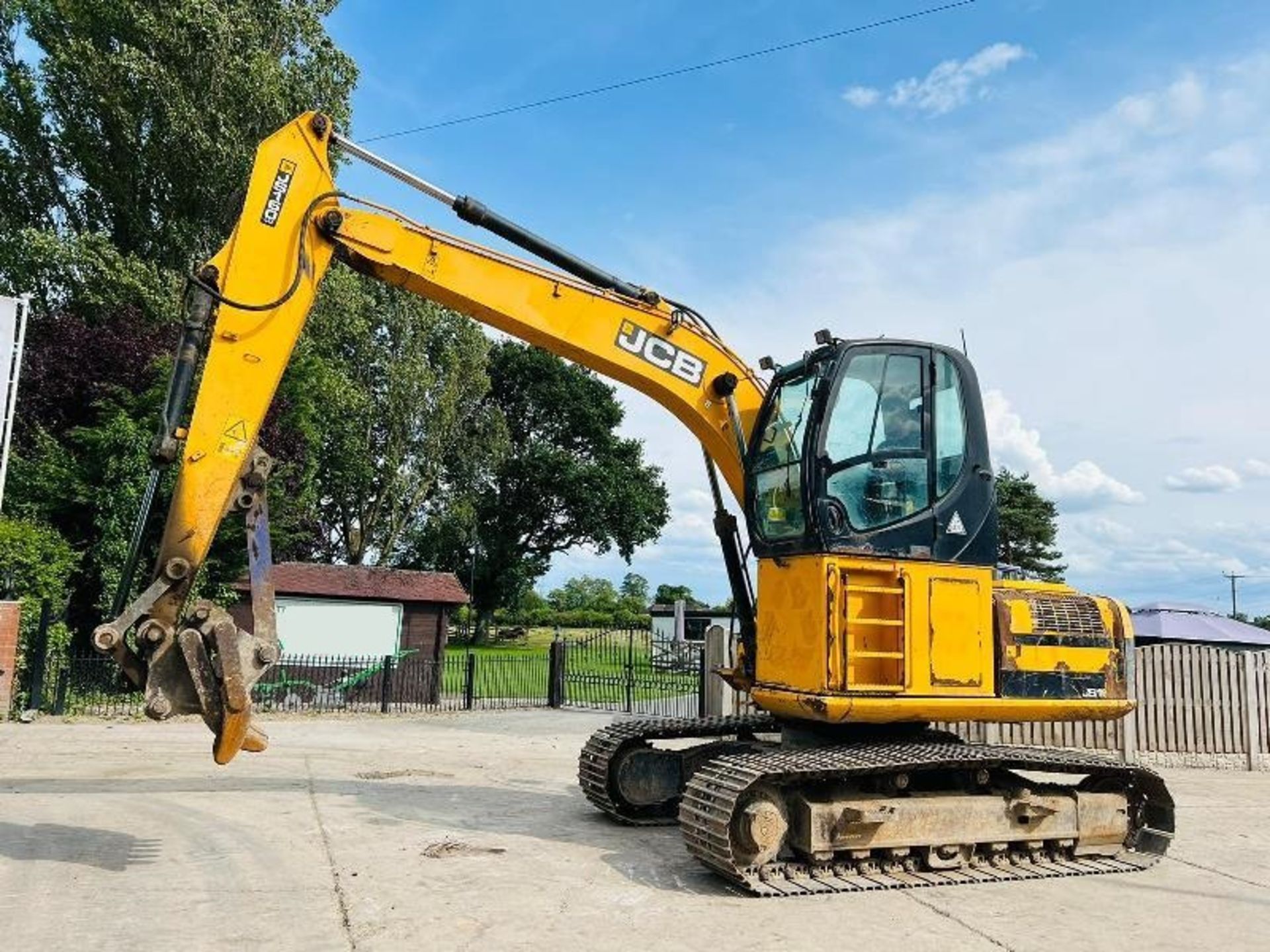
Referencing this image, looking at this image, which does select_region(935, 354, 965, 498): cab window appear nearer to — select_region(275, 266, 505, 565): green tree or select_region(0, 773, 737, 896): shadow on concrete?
select_region(0, 773, 737, 896): shadow on concrete

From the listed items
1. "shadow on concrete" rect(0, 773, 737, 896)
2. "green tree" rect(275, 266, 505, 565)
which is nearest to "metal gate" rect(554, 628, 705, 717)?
"shadow on concrete" rect(0, 773, 737, 896)

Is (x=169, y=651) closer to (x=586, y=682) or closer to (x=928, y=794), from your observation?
(x=928, y=794)

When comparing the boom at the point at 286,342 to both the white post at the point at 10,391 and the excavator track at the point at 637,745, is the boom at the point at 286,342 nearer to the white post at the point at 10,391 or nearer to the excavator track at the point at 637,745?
the excavator track at the point at 637,745

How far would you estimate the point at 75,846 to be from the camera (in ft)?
21.8

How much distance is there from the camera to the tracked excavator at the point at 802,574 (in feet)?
19.4

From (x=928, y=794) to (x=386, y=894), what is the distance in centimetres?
352

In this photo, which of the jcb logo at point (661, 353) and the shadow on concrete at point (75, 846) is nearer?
the shadow on concrete at point (75, 846)

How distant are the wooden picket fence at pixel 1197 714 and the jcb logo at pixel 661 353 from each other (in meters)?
7.35

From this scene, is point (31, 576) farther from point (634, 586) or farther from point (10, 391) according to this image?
point (634, 586)

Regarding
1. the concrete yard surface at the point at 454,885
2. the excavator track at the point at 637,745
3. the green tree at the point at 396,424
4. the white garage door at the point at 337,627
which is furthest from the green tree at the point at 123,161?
the excavator track at the point at 637,745

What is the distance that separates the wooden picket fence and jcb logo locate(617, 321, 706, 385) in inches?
289

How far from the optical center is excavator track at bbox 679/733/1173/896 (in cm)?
599

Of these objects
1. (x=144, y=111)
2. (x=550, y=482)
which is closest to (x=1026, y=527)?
(x=550, y=482)

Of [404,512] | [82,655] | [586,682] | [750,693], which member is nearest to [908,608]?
[750,693]
